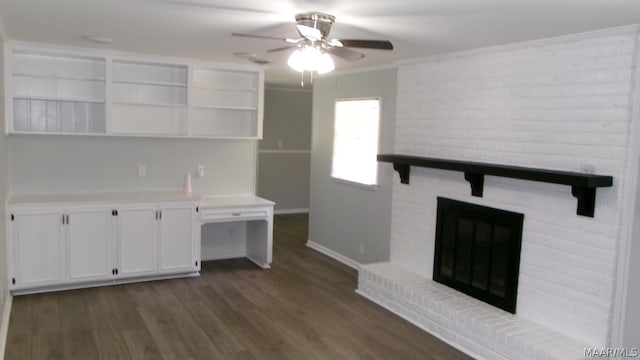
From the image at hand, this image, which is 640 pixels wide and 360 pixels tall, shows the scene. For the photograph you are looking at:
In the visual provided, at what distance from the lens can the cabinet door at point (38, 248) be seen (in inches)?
183

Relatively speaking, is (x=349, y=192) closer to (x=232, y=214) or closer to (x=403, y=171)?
(x=403, y=171)

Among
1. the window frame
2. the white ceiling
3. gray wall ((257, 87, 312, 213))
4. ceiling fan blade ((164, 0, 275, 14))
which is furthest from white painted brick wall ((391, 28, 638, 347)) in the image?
gray wall ((257, 87, 312, 213))

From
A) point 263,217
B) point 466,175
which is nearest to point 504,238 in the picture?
point 466,175

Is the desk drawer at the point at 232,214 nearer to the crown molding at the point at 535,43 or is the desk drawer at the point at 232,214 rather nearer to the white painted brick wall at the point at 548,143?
the white painted brick wall at the point at 548,143

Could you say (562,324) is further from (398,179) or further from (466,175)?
(398,179)

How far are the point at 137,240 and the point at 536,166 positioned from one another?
365 centimetres

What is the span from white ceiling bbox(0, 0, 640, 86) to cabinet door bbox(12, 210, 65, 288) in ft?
5.21

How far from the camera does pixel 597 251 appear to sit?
3396 millimetres

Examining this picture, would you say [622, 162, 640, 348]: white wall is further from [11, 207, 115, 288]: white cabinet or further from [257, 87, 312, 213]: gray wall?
[257, 87, 312, 213]: gray wall

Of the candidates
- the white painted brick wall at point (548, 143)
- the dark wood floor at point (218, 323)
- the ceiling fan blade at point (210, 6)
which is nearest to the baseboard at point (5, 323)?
the dark wood floor at point (218, 323)

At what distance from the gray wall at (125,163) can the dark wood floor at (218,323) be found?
3.55 feet

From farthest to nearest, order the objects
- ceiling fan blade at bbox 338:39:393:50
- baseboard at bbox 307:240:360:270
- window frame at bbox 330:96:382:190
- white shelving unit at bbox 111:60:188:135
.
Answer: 1. baseboard at bbox 307:240:360:270
2. window frame at bbox 330:96:382:190
3. white shelving unit at bbox 111:60:188:135
4. ceiling fan blade at bbox 338:39:393:50

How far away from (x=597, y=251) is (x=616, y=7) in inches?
60.2

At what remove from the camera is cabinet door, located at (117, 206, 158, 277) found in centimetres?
505
